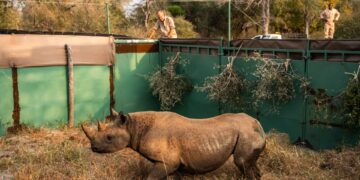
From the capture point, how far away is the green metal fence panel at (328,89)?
8782 mm

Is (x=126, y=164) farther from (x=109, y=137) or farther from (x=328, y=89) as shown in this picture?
(x=328, y=89)

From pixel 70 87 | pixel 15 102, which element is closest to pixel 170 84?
pixel 70 87

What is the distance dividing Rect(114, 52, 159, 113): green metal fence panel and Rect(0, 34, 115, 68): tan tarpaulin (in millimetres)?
509

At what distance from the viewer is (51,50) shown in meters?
11.5

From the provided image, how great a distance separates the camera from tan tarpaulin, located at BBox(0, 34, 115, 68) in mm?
10789

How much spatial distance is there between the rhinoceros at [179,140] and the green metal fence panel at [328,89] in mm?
3192

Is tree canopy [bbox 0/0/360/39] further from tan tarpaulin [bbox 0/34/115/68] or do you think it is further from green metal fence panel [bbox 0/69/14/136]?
green metal fence panel [bbox 0/69/14/136]

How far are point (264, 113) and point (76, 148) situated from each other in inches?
178

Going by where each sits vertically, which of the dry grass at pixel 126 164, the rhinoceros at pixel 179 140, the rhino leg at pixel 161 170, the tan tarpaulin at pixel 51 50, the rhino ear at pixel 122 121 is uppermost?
the tan tarpaulin at pixel 51 50

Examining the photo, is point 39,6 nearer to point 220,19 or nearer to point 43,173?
point 220,19

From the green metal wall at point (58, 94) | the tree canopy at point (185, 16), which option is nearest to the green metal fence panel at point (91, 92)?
the green metal wall at point (58, 94)

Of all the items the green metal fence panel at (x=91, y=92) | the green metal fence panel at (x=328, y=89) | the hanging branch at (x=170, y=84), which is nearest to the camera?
the green metal fence panel at (x=328, y=89)

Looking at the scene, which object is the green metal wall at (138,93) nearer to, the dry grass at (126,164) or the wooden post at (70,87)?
the wooden post at (70,87)

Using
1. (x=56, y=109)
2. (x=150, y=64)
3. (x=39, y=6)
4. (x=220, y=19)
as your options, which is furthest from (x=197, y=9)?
(x=56, y=109)
